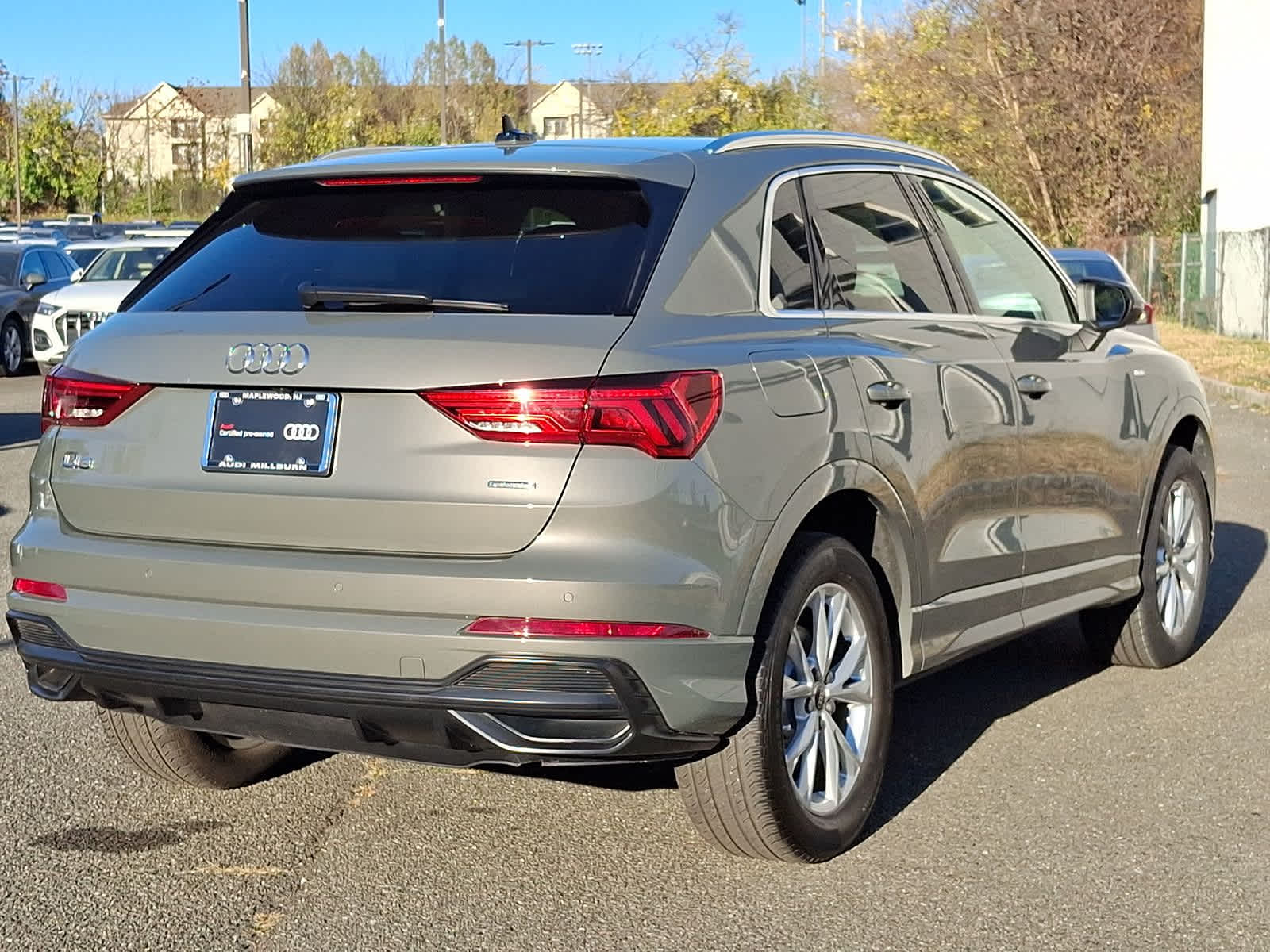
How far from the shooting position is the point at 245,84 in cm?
2856

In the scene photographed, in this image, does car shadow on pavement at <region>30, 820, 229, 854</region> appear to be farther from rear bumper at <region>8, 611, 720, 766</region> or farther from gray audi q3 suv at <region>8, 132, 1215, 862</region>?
rear bumper at <region>8, 611, 720, 766</region>

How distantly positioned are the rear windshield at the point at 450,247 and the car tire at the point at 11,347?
65.4 feet

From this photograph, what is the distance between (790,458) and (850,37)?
44.9 meters

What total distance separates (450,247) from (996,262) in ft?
7.55

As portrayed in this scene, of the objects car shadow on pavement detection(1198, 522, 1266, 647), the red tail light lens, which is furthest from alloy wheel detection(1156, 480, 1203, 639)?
the red tail light lens

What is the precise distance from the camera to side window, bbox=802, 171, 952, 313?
505 cm

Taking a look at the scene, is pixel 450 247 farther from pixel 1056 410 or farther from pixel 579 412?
pixel 1056 410

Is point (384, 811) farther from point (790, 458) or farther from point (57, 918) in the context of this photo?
point (790, 458)

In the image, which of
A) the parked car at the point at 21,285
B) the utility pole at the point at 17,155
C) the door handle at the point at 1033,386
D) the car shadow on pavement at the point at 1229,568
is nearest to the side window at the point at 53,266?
the parked car at the point at 21,285

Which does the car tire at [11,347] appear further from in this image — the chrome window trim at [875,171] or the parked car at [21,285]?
the chrome window trim at [875,171]

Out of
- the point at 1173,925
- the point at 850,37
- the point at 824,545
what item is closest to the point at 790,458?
the point at 824,545

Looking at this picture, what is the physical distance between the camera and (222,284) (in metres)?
4.52

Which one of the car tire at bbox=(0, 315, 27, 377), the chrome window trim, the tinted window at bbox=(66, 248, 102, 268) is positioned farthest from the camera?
the tinted window at bbox=(66, 248, 102, 268)

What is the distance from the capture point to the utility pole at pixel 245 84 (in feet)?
91.0
